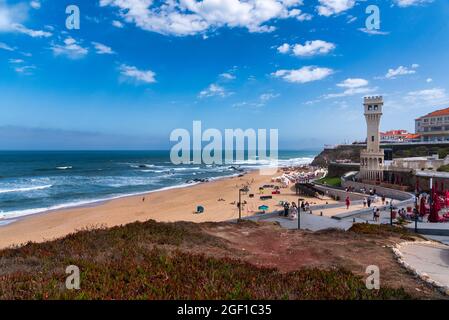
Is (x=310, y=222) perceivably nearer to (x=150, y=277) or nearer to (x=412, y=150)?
(x=150, y=277)

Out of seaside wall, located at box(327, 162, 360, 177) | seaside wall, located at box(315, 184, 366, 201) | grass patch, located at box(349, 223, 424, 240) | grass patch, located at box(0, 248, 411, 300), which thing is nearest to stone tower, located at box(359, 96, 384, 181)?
seaside wall, located at box(315, 184, 366, 201)

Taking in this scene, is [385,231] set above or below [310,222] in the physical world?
above

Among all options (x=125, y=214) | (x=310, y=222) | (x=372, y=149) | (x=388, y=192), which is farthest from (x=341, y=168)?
(x=125, y=214)

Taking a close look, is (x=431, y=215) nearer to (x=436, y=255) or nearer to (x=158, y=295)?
(x=436, y=255)

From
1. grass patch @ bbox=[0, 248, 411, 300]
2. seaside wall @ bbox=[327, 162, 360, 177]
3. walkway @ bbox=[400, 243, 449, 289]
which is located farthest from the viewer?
seaside wall @ bbox=[327, 162, 360, 177]

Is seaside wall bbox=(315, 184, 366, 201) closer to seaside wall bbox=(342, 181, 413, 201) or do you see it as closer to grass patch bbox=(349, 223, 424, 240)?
seaside wall bbox=(342, 181, 413, 201)

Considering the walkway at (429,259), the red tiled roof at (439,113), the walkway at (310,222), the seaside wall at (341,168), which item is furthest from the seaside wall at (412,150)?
the walkway at (429,259)

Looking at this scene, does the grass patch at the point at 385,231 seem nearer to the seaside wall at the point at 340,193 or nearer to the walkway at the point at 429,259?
the walkway at the point at 429,259

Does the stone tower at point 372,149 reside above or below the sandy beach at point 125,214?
above

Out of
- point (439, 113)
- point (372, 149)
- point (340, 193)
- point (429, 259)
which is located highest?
point (439, 113)

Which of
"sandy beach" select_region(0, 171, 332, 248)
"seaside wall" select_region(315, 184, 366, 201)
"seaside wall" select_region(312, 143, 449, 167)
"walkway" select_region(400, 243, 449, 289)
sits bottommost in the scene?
"sandy beach" select_region(0, 171, 332, 248)
